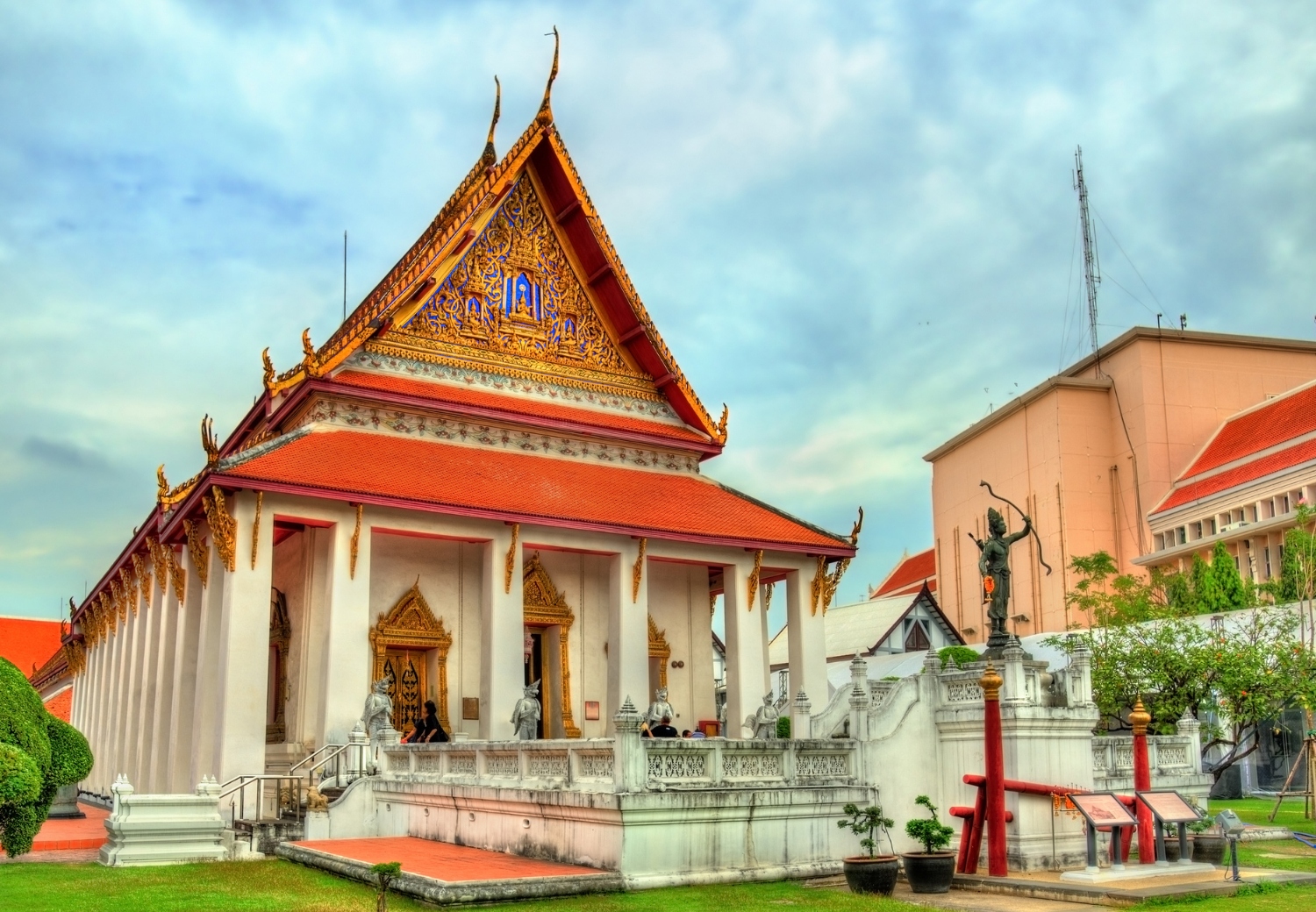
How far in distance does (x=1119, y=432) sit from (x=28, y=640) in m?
45.4

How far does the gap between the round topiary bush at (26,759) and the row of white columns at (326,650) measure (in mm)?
4633

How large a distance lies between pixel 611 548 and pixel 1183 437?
3740 centimetres

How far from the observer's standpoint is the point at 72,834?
17.2 metres

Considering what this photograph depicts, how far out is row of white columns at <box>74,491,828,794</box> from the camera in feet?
54.7

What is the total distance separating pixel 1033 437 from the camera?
54938mm

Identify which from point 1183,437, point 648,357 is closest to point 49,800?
point 648,357

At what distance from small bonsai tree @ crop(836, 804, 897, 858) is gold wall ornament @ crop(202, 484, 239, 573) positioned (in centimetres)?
898

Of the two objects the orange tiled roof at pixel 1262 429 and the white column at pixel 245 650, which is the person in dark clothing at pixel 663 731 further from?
the orange tiled roof at pixel 1262 429

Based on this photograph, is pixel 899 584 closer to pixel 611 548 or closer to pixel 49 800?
pixel 611 548

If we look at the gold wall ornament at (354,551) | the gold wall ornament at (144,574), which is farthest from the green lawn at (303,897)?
the gold wall ornament at (144,574)

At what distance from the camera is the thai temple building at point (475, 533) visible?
1747 cm

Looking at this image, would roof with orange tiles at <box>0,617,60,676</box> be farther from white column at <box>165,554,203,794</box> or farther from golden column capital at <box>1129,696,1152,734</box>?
golden column capital at <box>1129,696,1152,734</box>

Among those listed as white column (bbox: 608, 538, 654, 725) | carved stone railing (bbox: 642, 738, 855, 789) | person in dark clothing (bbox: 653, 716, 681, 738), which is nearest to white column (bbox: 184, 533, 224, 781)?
white column (bbox: 608, 538, 654, 725)

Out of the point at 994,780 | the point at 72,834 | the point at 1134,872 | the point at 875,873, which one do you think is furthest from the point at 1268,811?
the point at 72,834
